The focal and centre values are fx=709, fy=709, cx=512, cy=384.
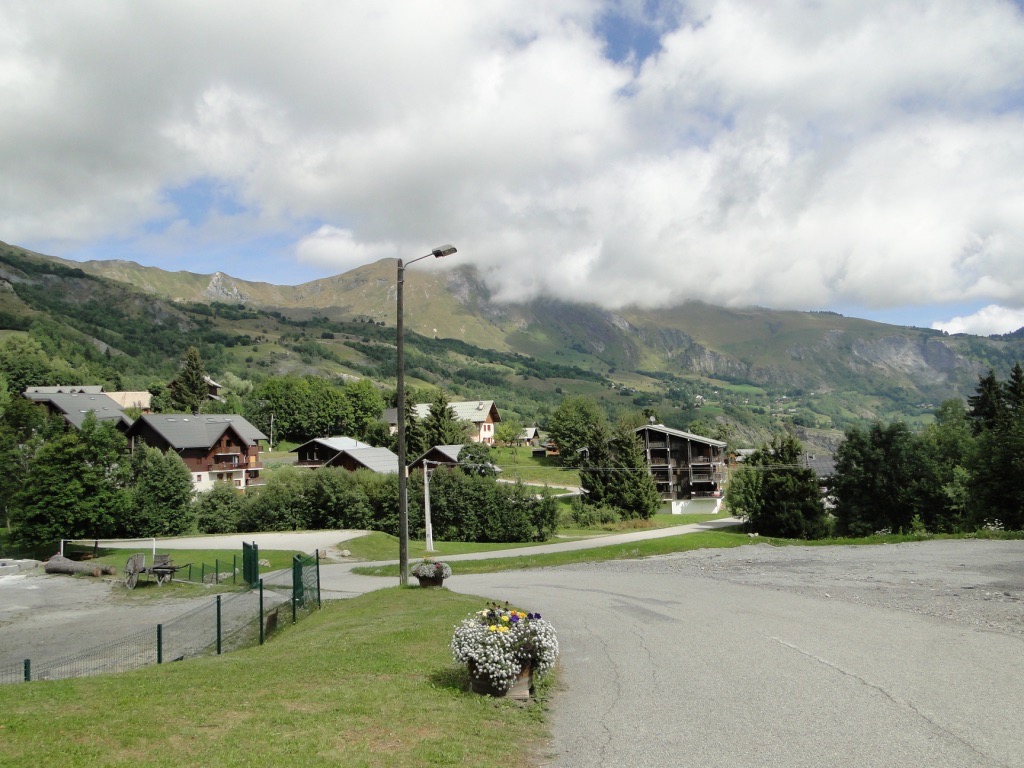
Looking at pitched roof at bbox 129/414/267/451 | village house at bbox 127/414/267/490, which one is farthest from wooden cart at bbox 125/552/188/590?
pitched roof at bbox 129/414/267/451

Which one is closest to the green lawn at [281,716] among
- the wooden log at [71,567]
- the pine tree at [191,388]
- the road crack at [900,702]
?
the road crack at [900,702]

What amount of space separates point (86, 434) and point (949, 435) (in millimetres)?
67213

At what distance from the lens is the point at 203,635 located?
1823 centimetres

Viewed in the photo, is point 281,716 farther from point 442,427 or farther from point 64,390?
point 64,390

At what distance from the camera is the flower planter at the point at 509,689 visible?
32.8ft

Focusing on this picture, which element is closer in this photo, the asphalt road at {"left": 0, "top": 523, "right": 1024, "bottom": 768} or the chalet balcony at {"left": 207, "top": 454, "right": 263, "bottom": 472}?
the asphalt road at {"left": 0, "top": 523, "right": 1024, "bottom": 768}

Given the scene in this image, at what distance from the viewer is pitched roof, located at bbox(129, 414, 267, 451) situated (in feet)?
260

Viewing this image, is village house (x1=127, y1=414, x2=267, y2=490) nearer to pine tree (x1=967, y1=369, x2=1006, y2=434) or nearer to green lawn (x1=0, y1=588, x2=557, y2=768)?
green lawn (x1=0, y1=588, x2=557, y2=768)

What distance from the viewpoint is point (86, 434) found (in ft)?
146

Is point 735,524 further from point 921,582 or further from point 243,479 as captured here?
point 243,479

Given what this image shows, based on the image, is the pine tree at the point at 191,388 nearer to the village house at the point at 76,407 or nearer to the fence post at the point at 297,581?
the village house at the point at 76,407

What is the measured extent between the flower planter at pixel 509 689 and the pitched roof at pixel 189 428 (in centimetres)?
7734

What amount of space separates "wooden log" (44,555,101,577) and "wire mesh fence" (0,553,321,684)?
1725 centimetres

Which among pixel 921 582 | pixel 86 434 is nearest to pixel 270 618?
pixel 921 582
